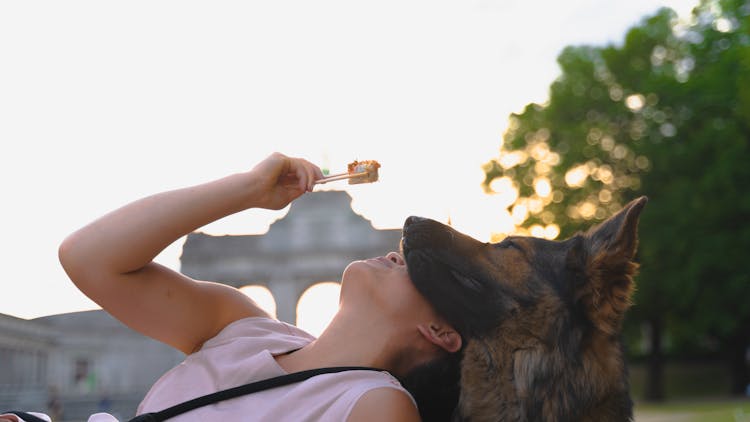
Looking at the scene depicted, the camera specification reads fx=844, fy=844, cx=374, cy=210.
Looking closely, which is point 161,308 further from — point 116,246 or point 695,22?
point 695,22

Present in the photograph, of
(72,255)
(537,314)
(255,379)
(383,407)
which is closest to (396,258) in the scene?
(537,314)

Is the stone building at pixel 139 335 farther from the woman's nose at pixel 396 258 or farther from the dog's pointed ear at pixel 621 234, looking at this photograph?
the dog's pointed ear at pixel 621 234

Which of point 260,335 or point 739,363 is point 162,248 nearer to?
point 260,335

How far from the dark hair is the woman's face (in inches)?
8.4

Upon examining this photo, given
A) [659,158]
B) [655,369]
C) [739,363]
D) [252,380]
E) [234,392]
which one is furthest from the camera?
[739,363]

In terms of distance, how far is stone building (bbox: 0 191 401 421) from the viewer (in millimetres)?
7820

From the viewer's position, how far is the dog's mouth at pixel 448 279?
3012 mm

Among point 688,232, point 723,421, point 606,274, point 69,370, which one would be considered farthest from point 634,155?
point 606,274

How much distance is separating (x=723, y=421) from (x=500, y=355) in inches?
588

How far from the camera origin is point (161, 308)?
9.43ft

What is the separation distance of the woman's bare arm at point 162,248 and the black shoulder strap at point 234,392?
14.3 inches

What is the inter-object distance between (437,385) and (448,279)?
39cm

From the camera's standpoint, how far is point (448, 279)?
3057 mm

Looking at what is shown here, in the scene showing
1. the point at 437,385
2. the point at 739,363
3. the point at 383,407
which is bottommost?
the point at 739,363
